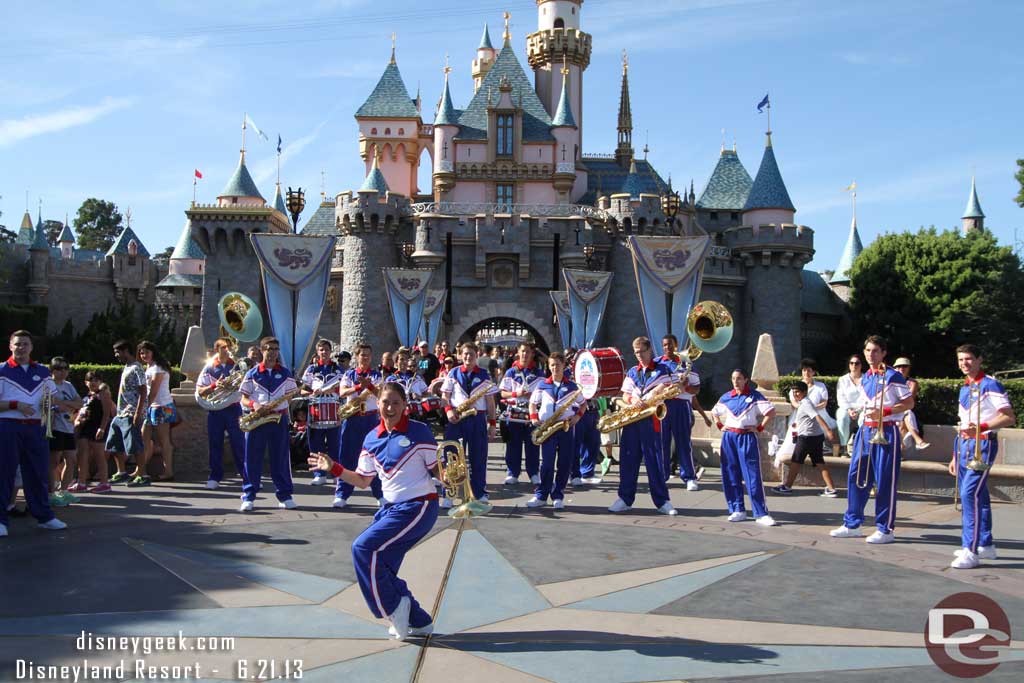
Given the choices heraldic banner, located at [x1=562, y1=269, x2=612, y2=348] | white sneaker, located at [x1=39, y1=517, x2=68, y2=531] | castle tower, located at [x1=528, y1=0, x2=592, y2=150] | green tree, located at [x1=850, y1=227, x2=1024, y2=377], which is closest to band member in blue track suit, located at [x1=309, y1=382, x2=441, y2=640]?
white sneaker, located at [x1=39, y1=517, x2=68, y2=531]

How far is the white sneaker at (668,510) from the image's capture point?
9.19 metres

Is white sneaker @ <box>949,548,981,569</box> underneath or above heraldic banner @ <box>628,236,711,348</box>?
underneath

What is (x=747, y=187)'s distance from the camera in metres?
46.3

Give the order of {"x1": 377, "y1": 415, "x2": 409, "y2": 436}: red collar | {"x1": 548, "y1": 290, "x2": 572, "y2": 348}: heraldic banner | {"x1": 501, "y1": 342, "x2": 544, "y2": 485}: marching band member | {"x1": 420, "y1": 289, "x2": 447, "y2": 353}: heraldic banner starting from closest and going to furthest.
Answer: {"x1": 377, "y1": 415, "x2": 409, "y2": 436}: red collar → {"x1": 501, "y1": 342, "x2": 544, "y2": 485}: marching band member → {"x1": 420, "y1": 289, "x2": 447, "y2": 353}: heraldic banner → {"x1": 548, "y1": 290, "x2": 572, "y2": 348}: heraldic banner

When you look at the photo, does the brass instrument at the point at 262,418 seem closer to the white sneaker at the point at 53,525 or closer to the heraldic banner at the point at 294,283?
the white sneaker at the point at 53,525

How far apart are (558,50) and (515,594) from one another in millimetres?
42817

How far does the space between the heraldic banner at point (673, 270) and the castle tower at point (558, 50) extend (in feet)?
103

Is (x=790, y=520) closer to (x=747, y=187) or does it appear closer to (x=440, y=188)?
(x=440, y=188)

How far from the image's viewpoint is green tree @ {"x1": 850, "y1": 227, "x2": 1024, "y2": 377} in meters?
39.2

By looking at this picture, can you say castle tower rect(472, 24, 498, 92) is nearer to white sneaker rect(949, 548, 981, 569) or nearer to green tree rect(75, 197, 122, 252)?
green tree rect(75, 197, 122, 252)

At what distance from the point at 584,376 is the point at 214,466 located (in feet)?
15.0

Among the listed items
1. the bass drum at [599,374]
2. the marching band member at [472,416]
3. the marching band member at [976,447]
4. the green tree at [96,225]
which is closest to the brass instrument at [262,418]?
the marching band member at [472,416]

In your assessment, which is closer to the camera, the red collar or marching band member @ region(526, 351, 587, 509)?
the red collar

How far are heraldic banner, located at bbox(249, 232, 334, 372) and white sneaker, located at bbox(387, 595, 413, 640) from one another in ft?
36.3
